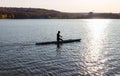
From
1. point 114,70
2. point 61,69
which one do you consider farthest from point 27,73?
point 114,70

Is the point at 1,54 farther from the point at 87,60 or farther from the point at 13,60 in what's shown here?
the point at 87,60

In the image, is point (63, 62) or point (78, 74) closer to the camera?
point (78, 74)

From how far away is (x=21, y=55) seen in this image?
3659 cm

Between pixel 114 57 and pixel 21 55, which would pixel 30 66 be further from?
pixel 114 57

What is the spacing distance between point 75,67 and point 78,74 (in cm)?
317

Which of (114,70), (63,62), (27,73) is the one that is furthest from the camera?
(63,62)

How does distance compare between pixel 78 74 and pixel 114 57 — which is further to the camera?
pixel 114 57

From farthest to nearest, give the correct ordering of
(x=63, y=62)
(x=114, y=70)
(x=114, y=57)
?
1. (x=114, y=57)
2. (x=63, y=62)
3. (x=114, y=70)

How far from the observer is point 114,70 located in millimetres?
27922

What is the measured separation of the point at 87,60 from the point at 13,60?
427 inches

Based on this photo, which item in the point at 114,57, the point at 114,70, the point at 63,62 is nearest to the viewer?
the point at 114,70

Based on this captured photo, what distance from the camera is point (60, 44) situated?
163 ft

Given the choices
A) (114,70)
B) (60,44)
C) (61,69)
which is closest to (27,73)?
(61,69)

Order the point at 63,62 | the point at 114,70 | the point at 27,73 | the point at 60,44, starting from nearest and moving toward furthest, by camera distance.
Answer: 1. the point at 27,73
2. the point at 114,70
3. the point at 63,62
4. the point at 60,44
